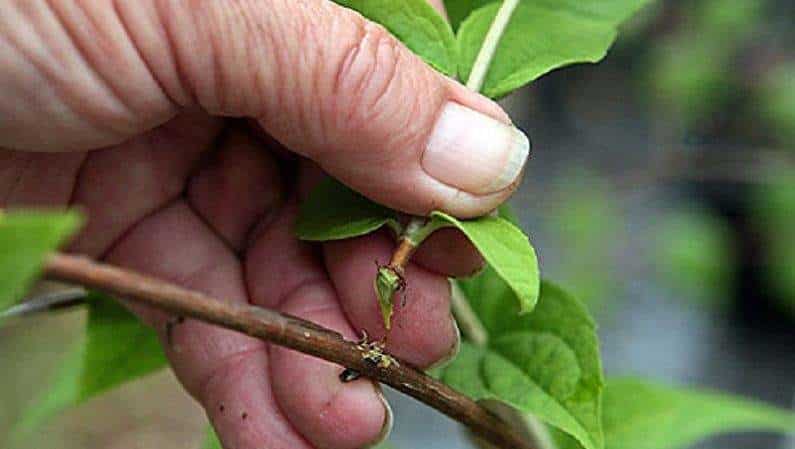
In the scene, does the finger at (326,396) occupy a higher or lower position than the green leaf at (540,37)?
lower

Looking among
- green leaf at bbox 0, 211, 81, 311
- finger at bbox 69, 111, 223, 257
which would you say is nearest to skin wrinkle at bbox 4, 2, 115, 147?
finger at bbox 69, 111, 223, 257

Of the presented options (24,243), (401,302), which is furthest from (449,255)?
(24,243)

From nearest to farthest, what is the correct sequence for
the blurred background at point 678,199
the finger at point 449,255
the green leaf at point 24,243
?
the green leaf at point 24,243, the finger at point 449,255, the blurred background at point 678,199

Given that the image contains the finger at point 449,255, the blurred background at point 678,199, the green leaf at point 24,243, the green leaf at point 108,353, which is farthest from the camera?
the blurred background at point 678,199

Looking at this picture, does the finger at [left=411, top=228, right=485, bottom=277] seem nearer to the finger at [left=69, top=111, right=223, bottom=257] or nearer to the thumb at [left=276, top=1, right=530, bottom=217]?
the thumb at [left=276, top=1, right=530, bottom=217]

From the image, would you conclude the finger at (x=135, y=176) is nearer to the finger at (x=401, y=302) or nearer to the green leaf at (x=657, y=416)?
the finger at (x=401, y=302)

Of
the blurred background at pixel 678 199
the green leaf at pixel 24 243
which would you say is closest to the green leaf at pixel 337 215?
the green leaf at pixel 24 243

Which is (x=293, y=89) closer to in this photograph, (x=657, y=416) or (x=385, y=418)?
(x=385, y=418)
